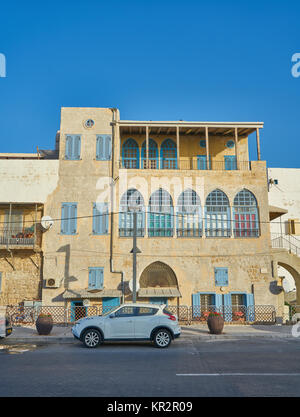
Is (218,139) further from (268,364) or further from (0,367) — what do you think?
(0,367)

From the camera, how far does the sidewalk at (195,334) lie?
49.4ft

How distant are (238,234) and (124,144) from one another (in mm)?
9151

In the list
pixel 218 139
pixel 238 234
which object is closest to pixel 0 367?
pixel 238 234

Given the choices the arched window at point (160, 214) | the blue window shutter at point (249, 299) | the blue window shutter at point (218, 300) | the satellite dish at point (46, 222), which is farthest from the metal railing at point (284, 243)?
the satellite dish at point (46, 222)

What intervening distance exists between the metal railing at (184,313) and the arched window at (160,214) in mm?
4382

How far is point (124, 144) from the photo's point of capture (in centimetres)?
2452

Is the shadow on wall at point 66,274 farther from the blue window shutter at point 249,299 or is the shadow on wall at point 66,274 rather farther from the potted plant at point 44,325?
the blue window shutter at point 249,299

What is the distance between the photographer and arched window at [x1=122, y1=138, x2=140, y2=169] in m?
24.3

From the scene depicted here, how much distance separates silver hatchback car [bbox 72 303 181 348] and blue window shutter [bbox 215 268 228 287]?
8.78m

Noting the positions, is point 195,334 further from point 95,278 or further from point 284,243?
point 284,243

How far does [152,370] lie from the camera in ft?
29.6

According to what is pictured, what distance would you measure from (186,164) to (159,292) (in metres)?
8.66

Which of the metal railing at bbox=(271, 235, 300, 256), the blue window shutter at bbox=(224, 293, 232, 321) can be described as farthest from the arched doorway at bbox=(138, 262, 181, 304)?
the metal railing at bbox=(271, 235, 300, 256)

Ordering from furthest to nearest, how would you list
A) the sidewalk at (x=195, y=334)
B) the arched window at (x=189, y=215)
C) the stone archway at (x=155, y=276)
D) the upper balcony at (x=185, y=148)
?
the upper balcony at (x=185, y=148) → the arched window at (x=189, y=215) → the stone archway at (x=155, y=276) → the sidewalk at (x=195, y=334)
